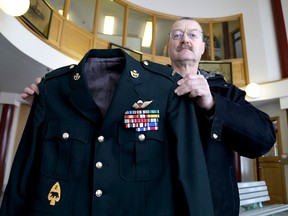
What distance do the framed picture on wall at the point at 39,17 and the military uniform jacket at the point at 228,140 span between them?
120 inches

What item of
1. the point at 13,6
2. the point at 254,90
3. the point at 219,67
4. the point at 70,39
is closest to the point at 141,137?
the point at 13,6

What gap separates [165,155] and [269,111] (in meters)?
5.64

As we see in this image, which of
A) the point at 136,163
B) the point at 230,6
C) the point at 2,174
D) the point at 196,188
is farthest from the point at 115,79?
the point at 230,6

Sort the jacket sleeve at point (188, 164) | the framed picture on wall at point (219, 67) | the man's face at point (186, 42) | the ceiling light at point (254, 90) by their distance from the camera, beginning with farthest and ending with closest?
the framed picture on wall at point (219, 67), the ceiling light at point (254, 90), the man's face at point (186, 42), the jacket sleeve at point (188, 164)

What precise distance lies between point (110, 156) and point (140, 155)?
109mm

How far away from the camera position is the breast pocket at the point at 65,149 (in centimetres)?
82

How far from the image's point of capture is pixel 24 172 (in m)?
0.85

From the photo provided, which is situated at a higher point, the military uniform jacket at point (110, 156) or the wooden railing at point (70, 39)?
the wooden railing at point (70, 39)

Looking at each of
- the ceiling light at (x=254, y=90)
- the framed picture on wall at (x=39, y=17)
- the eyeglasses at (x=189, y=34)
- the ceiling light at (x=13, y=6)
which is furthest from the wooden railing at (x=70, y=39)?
the ceiling light at (x=254, y=90)

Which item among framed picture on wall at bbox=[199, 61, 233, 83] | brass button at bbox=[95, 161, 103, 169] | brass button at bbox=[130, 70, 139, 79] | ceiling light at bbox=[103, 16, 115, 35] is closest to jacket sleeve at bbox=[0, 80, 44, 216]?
brass button at bbox=[95, 161, 103, 169]

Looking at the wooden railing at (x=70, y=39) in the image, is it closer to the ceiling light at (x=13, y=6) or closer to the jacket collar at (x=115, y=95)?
the ceiling light at (x=13, y=6)

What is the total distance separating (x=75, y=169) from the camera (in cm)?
81

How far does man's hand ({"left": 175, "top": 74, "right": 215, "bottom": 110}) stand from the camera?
0.81 m

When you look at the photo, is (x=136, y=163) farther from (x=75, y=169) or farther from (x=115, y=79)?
(x=115, y=79)
